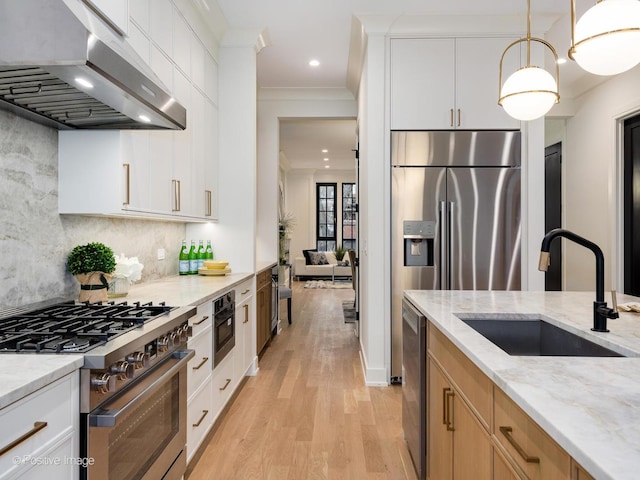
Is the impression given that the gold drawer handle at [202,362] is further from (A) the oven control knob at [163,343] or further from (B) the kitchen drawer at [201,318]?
(A) the oven control knob at [163,343]

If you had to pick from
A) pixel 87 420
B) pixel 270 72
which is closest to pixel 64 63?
pixel 87 420

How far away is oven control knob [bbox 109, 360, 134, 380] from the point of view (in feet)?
4.11

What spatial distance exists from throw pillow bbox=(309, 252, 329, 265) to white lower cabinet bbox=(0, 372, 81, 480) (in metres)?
9.44

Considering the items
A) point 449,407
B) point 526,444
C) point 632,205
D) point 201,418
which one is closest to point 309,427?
point 201,418

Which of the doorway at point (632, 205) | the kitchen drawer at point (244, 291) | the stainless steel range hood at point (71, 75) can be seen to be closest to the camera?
the stainless steel range hood at point (71, 75)

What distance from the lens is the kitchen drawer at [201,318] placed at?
205cm

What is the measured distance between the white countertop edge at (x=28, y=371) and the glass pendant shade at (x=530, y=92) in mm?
2109

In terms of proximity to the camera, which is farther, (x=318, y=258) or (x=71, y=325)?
(x=318, y=258)

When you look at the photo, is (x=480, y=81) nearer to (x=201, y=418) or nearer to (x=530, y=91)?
(x=530, y=91)

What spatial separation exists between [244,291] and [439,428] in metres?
1.94

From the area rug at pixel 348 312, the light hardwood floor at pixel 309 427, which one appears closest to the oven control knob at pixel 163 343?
the light hardwood floor at pixel 309 427

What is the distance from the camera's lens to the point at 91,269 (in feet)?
6.30

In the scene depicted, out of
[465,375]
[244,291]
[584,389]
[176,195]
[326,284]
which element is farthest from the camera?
[326,284]

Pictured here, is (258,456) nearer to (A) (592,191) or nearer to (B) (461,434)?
(B) (461,434)
